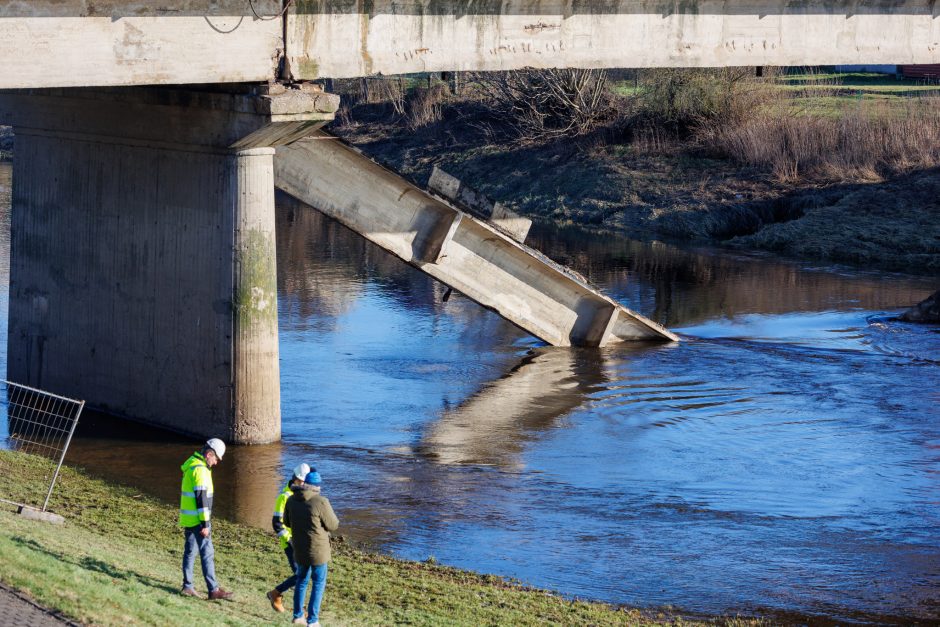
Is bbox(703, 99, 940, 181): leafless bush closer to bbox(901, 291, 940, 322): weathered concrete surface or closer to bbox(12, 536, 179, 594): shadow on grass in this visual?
bbox(901, 291, 940, 322): weathered concrete surface

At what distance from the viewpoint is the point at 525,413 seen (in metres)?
22.6

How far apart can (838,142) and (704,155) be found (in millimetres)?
5579

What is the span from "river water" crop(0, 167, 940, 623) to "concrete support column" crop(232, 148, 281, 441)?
2.63 feet

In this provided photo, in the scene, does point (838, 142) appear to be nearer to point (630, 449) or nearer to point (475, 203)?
point (475, 203)

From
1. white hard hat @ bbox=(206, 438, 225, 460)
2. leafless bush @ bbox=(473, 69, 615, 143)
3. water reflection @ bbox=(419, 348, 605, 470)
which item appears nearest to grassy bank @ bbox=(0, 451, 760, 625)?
white hard hat @ bbox=(206, 438, 225, 460)

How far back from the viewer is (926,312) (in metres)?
29.7

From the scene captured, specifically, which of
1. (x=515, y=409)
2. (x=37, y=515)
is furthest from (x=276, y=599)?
(x=515, y=409)

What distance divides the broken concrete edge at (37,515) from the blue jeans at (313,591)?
4031mm

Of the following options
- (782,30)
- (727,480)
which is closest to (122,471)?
(727,480)

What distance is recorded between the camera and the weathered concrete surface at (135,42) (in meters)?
16.0

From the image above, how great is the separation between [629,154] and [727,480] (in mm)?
34324

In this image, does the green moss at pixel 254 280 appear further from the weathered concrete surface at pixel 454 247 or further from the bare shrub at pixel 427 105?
the bare shrub at pixel 427 105

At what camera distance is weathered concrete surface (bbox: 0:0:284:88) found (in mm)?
15984

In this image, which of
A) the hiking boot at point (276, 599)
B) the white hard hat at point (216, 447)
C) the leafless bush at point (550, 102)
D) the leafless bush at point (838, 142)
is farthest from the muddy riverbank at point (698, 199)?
the hiking boot at point (276, 599)
